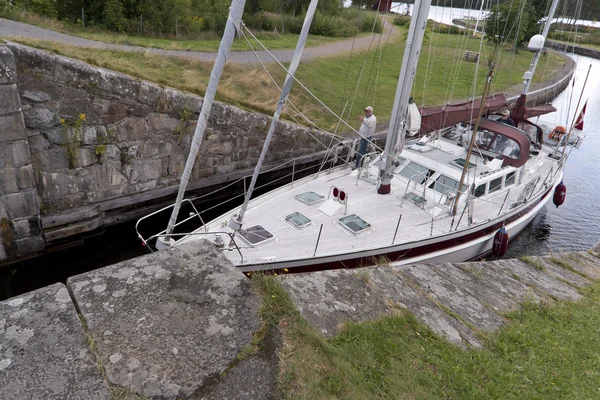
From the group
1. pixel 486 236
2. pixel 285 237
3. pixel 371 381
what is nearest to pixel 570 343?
pixel 371 381

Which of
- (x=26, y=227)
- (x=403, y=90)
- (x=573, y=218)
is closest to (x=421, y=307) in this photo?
(x=403, y=90)

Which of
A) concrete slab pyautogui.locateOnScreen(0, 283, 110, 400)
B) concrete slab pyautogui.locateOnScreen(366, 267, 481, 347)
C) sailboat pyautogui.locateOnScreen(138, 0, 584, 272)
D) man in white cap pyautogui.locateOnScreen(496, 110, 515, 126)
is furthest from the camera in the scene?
man in white cap pyautogui.locateOnScreen(496, 110, 515, 126)

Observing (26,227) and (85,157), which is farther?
(85,157)

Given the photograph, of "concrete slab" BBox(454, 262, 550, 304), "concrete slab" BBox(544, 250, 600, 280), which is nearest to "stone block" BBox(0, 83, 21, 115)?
"concrete slab" BBox(454, 262, 550, 304)

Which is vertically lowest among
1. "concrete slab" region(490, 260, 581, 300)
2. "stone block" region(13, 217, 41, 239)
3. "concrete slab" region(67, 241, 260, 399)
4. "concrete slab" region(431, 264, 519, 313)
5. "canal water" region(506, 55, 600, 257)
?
"canal water" region(506, 55, 600, 257)

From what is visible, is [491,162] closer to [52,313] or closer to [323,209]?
[323,209]

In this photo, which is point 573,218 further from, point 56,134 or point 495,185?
point 56,134

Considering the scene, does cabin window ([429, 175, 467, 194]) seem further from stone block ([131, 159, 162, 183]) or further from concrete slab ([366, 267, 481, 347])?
stone block ([131, 159, 162, 183])
